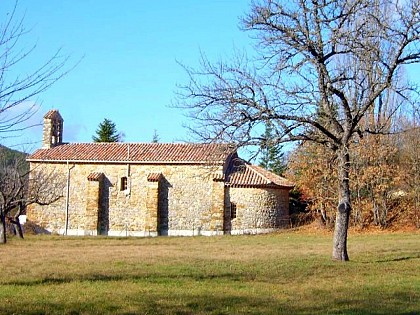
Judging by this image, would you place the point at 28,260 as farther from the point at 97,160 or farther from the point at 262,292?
the point at 97,160

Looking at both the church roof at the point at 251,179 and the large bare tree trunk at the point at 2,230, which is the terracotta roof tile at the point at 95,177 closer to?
the church roof at the point at 251,179

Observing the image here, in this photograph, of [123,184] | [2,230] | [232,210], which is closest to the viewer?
[2,230]

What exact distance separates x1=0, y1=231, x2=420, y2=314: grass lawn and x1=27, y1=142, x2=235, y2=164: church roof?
22614 millimetres

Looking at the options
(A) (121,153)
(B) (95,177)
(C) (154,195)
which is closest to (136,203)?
(C) (154,195)

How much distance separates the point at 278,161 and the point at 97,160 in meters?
20.9

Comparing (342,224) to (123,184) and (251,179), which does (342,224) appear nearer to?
(251,179)

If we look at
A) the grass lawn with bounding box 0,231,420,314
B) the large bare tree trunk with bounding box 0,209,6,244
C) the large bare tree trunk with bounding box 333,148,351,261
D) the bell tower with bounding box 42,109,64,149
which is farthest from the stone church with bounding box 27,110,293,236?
the large bare tree trunk with bounding box 333,148,351,261

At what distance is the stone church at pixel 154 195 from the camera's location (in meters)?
39.8

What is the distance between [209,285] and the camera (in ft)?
39.3

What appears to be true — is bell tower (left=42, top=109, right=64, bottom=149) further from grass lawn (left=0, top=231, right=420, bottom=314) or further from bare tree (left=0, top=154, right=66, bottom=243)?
grass lawn (left=0, top=231, right=420, bottom=314)

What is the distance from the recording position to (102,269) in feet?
48.9

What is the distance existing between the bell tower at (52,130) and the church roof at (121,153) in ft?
2.48

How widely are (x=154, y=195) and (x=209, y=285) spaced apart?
28.6 m

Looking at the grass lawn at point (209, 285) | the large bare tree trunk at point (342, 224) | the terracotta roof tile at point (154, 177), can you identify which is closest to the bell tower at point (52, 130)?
the terracotta roof tile at point (154, 177)
